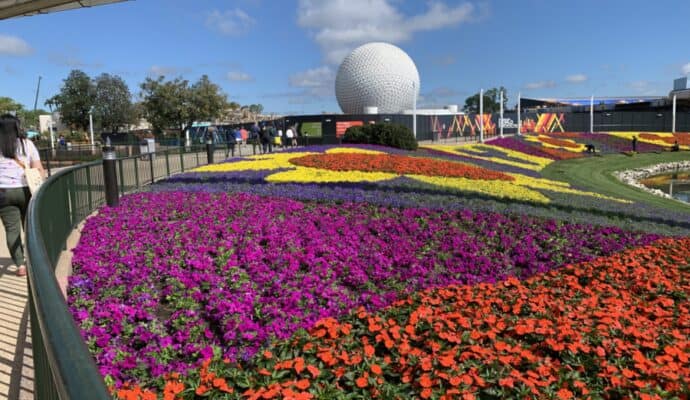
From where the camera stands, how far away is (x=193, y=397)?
3549mm

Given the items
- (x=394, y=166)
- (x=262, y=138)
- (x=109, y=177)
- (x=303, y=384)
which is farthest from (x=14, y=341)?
(x=262, y=138)

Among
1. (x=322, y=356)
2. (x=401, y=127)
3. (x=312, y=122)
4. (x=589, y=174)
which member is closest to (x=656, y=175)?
(x=589, y=174)

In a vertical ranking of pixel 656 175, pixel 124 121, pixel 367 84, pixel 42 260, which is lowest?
pixel 656 175

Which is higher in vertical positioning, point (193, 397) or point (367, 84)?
point (367, 84)

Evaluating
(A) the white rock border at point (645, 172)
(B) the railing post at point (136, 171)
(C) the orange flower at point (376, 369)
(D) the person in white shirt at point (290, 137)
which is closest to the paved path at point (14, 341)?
(C) the orange flower at point (376, 369)

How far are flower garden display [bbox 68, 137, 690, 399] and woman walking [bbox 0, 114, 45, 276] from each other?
0.68 metres

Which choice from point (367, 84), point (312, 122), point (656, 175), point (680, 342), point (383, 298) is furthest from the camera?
point (367, 84)

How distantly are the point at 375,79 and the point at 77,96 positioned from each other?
29.9m

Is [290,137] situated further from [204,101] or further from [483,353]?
[483,353]

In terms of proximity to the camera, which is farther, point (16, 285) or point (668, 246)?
point (668, 246)

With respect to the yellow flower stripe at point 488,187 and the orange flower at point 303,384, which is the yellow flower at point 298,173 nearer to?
the yellow flower stripe at point 488,187

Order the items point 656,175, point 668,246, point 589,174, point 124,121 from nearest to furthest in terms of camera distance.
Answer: point 668,246, point 589,174, point 656,175, point 124,121

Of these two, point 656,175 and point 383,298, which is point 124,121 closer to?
point 656,175

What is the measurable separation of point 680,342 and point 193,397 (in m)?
3.85
